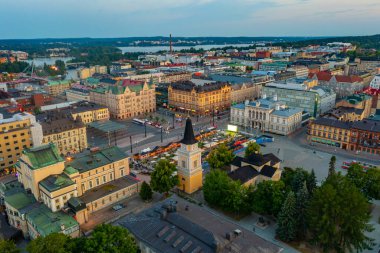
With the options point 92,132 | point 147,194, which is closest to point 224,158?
point 147,194

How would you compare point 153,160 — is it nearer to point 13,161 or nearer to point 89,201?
point 89,201

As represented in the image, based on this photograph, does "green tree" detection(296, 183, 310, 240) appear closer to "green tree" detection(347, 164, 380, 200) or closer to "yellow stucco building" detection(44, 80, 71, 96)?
"green tree" detection(347, 164, 380, 200)

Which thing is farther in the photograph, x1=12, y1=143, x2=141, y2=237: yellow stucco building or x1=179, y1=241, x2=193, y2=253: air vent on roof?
x1=12, y1=143, x2=141, y2=237: yellow stucco building

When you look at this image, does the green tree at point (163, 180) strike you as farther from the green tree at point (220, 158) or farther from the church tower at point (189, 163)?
the green tree at point (220, 158)

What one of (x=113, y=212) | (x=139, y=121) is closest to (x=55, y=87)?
(x=139, y=121)

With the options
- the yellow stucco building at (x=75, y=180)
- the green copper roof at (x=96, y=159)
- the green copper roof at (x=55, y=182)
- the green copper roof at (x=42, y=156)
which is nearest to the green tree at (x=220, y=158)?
the yellow stucco building at (x=75, y=180)

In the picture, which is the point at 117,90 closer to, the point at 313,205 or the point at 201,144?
the point at 201,144

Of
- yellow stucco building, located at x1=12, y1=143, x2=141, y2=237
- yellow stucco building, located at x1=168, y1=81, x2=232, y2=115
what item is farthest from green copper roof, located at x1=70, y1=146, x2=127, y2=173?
yellow stucco building, located at x1=168, y1=81, x2=232, y2=115
